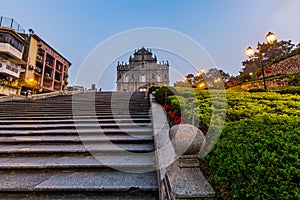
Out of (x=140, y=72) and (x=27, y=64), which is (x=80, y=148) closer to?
(x=27, y=64)

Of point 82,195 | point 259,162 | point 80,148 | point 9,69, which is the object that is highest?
point 9,69

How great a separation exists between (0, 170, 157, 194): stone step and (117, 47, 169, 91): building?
1622 inches

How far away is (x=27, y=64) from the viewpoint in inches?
989

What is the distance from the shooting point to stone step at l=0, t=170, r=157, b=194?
2.21 meters

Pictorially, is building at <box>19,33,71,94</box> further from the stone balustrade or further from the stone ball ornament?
the stone balustrade

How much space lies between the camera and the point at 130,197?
216 centimetres

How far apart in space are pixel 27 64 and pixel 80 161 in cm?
2963

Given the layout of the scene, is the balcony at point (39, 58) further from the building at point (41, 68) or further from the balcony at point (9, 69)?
the balcony at point (9, 69)

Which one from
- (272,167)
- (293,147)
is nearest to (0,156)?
(272,167)

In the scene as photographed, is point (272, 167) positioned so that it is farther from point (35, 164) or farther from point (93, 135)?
point (93, 135)

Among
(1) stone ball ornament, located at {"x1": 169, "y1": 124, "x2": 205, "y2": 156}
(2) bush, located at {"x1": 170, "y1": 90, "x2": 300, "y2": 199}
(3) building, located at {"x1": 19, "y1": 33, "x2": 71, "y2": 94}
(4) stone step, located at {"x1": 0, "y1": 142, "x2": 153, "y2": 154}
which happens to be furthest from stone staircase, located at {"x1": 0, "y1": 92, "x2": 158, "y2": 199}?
(3) building, located at {"x1": 19, "y1": 33, "x2": 71, "y2": 94}

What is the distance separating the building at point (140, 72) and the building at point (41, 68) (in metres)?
15.5

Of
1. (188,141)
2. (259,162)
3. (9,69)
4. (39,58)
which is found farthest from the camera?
(39,58)

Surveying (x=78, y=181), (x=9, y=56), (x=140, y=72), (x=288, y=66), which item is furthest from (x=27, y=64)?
(x=288, y=66)
